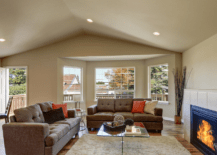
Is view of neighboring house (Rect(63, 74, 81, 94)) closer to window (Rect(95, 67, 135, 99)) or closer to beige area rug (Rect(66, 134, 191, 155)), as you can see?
window (Rect(95, 67, 135, 99))

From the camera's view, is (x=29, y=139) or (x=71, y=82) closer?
(x=29, y=139)

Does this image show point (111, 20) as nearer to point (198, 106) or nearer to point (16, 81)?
point (198, 106)

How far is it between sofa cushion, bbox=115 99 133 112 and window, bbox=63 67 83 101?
210 centimetres

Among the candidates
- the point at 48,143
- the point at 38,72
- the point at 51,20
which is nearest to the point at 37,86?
the point at 38,72

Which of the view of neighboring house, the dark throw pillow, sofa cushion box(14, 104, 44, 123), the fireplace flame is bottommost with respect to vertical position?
the fireplace flame

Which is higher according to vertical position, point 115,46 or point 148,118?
point 115,46

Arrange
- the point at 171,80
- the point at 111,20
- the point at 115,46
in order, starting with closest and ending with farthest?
the point at 111,20 < the point at 171,80 < the point at 115,46

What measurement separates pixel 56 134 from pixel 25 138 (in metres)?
0.49

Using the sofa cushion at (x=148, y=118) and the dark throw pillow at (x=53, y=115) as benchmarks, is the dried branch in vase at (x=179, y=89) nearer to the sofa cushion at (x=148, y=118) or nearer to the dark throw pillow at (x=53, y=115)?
the sofa cushion at (x=148, y=118)

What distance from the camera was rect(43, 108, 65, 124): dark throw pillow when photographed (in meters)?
3.75

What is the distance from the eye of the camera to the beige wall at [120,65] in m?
7.04

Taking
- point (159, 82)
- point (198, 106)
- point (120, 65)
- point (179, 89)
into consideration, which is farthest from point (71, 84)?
point (198, 106)

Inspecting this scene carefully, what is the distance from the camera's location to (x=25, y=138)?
2809 millimetres

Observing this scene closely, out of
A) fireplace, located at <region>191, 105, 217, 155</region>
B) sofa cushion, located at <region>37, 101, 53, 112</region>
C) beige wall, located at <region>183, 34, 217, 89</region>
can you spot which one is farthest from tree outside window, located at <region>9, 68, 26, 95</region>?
fireplace, located at <region>191, 105, 217, 155</region>
